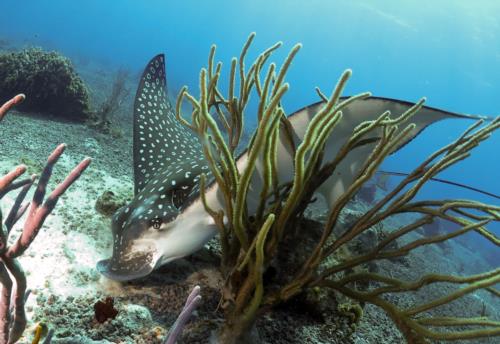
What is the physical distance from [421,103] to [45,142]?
584cm

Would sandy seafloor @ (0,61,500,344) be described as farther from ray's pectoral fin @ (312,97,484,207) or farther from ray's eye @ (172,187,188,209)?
ray's pectoral fin @ (312,97,484,207)

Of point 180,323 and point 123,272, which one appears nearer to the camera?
point 180,323

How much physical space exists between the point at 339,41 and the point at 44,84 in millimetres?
127841

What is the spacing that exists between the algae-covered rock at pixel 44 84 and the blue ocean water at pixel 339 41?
2428cm

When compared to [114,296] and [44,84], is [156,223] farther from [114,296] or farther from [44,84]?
[44,84]

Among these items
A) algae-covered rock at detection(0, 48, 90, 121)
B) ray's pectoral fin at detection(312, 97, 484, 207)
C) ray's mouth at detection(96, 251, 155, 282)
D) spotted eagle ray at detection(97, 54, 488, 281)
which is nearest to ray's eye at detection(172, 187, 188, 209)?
spotted eagle ray at detection(97, 54, 488, 281)

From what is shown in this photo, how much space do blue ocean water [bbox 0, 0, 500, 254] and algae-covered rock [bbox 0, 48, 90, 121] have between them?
956 inches

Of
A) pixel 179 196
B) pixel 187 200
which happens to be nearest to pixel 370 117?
pixel 187 200

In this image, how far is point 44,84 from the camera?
7.91 m

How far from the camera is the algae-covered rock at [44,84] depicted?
25.0 ft

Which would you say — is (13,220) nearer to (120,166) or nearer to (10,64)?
(120,166)

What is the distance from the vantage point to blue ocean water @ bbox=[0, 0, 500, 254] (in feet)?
189

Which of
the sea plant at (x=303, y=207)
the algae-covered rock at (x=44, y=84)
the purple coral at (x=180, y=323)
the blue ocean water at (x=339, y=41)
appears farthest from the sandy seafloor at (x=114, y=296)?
the blue ocean water at (x=339, y=41)

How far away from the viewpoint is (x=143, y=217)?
2557 mm
